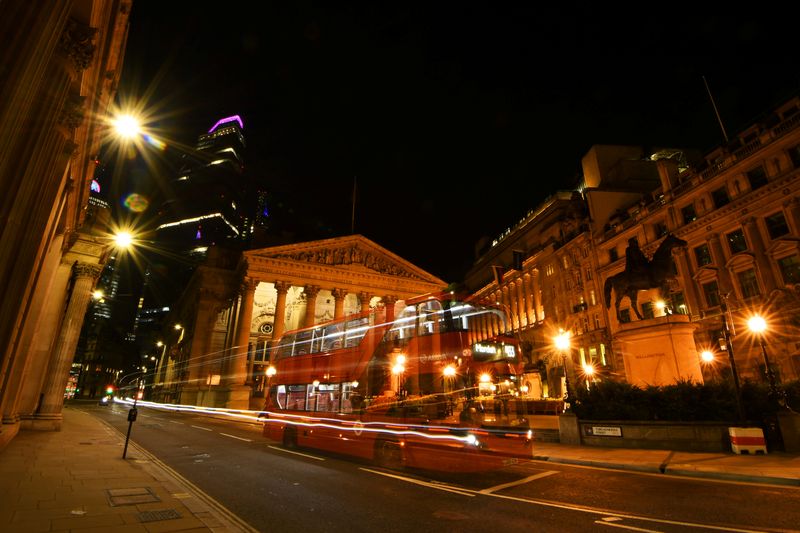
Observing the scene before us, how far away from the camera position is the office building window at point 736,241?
26.8 meters

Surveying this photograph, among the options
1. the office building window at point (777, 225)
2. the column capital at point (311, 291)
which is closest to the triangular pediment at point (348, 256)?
the column capital at point (311, 291)

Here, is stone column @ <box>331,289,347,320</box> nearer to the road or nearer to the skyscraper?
the road

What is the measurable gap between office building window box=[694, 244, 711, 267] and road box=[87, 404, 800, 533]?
2647 centimetres

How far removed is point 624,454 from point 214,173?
15519cm

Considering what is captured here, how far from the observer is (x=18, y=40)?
16.3 ft

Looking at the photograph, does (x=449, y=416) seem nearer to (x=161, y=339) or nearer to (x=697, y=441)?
(x=697, y=441)

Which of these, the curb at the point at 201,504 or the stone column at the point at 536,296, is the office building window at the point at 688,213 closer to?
the stone column at the point at 536,296

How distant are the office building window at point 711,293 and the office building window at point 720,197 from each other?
5901 millimetres

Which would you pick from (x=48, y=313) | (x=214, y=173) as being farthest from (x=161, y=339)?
(x=48, y=313)

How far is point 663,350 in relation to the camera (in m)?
14.7

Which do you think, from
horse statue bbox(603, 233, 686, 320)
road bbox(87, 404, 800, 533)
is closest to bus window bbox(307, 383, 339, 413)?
road bbox(87, 404, 800, 533)

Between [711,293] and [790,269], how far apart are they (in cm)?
527

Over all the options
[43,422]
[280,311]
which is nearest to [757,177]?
[280,311]

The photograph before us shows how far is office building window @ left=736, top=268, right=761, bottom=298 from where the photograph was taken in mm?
25719
